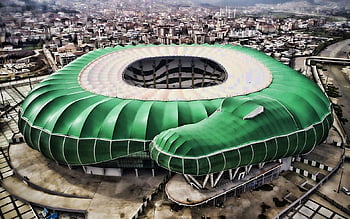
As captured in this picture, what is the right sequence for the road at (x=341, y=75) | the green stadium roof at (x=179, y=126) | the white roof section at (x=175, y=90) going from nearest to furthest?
the green stadium roof at (x=179, y=126)
the white roof section at (x=175, y=90)
the road at (x=341, y=75)

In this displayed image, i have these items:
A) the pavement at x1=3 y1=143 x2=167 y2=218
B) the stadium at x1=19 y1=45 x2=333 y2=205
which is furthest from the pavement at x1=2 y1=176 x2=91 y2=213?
the stadium at x1=19 y1=45 x2=333 y2=205

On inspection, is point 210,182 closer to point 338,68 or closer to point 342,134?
Answer: point 342,134

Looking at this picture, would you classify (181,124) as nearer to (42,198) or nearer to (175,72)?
(42,198)

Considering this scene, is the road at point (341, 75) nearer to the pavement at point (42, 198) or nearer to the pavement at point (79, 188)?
the pavement at point (79, 188)

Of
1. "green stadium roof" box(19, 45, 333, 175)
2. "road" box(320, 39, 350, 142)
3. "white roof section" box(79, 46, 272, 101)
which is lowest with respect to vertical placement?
"road" box(320, 39, 350, 142)

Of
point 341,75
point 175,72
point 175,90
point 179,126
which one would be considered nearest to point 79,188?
point 179,126

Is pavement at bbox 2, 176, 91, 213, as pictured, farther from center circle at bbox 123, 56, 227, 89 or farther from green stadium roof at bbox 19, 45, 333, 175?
center circle at bbox 123, 56, 227, 89

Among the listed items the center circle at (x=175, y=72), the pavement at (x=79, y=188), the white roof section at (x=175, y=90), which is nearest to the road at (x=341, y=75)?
the white roof section at (x=175, y=90)
